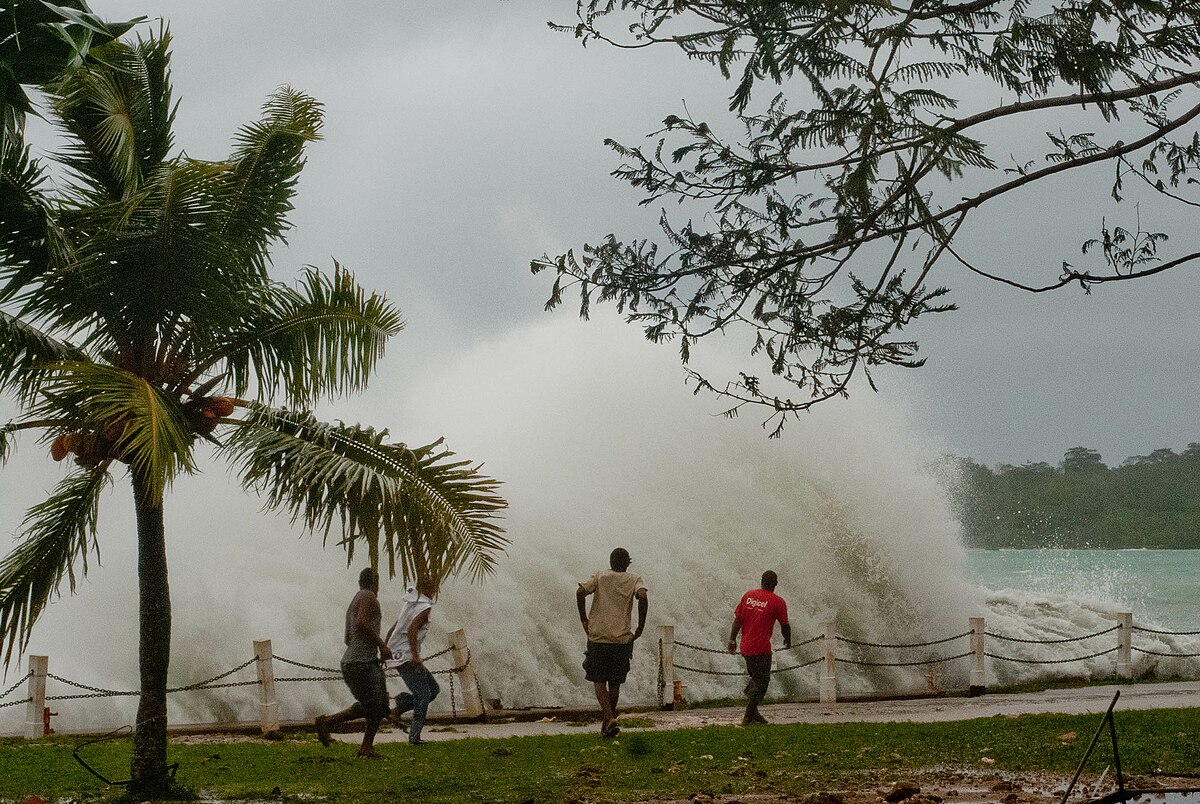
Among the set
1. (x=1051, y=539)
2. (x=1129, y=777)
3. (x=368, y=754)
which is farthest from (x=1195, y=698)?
(x=1051, y=539)

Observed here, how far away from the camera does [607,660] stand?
12.7 metres

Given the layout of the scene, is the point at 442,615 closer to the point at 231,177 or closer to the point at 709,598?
the point at 709,598

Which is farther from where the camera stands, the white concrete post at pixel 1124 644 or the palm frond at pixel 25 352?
the white concrete post at pixel 1124 644

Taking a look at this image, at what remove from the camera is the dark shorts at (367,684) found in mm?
11586

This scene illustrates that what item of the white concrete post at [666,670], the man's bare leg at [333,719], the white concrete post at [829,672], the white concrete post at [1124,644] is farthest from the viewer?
the white concrete post at [1124,644]

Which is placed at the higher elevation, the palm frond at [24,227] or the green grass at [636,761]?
the palm frond at [24,227]

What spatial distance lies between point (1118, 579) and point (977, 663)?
56963 mm

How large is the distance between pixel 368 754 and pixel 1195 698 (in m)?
11.3

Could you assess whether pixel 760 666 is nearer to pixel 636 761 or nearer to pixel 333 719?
pixel 636 761

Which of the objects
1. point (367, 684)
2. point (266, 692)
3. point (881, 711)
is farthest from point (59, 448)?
point (881, 711)

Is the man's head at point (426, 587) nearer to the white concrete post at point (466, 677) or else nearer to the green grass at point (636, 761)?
the green grass at point (636, 761)

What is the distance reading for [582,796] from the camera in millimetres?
9039

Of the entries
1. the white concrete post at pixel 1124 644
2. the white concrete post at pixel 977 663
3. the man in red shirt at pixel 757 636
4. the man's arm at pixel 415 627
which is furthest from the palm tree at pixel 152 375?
the white concrete post at pixel 1124 644

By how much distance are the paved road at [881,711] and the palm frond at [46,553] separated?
16.3ft
